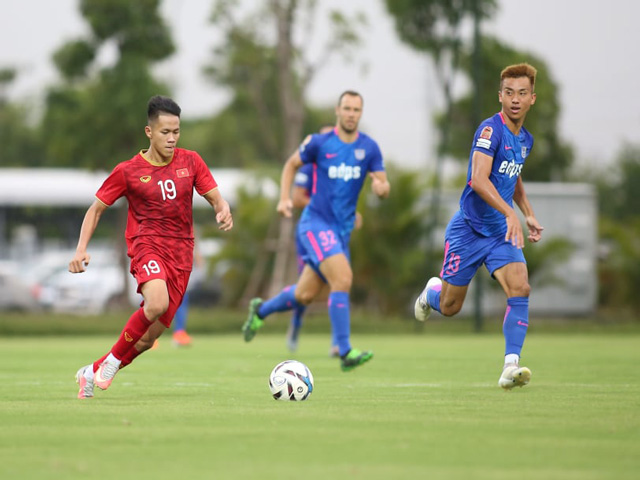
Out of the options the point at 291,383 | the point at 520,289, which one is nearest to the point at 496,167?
the point at 520,289

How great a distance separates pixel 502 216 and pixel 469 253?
1.35ft

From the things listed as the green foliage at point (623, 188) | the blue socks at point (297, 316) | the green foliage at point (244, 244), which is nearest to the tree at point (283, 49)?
the green foliage at point (244, 244)

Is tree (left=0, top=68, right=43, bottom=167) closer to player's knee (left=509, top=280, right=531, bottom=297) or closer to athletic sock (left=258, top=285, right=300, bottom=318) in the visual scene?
athletic sock (left=258, top=285, right=300, bottom=318)

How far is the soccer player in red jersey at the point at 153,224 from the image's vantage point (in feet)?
28.6

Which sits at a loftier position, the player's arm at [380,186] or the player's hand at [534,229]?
the player's arm at [380,186]

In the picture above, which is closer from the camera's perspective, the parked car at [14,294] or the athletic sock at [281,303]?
the athletic sock at [281,303]

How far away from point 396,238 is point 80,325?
8141 millimetres

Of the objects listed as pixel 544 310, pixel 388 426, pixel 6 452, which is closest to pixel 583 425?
pixel 388 426

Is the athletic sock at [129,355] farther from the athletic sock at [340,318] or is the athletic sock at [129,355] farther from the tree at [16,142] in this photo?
the tree at [16,142]

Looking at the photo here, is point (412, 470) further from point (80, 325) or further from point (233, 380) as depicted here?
point (80, 325)

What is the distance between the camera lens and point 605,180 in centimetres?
5200

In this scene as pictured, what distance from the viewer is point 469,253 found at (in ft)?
32.0

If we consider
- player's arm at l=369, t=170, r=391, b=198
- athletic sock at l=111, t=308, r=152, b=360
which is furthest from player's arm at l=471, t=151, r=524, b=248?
athletic sock at l=111, t=308, r=152, b=360

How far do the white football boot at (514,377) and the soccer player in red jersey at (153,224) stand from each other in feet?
7.90
